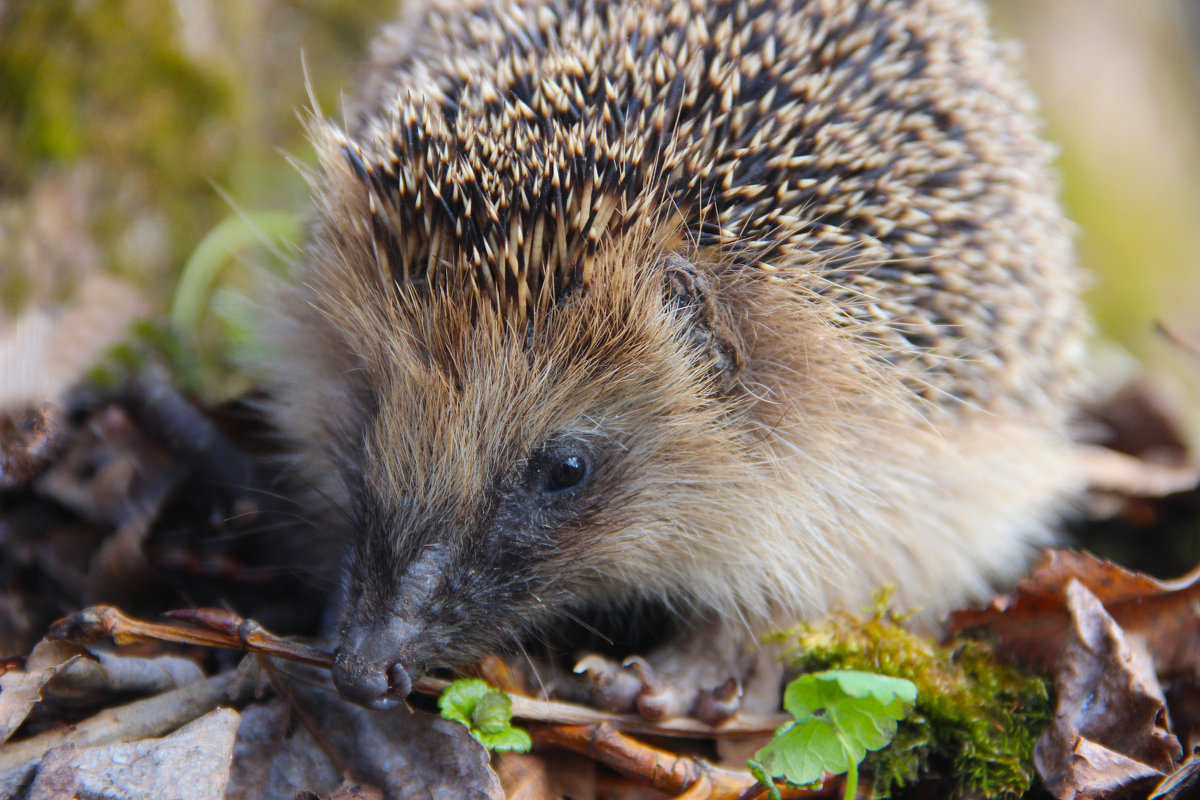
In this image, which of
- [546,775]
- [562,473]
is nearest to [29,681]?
[546,775]

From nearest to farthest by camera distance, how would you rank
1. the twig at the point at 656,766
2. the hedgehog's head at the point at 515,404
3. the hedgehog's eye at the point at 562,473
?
the twig at the point at 656,766 → the hedgehog's head at the point at 515,404 → the hedgehog's eye at the point at 562,473

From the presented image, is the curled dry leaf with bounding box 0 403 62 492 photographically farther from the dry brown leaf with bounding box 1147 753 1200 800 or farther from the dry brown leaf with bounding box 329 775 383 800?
the dry brown leaf with bounding box 1147 753 1200 800

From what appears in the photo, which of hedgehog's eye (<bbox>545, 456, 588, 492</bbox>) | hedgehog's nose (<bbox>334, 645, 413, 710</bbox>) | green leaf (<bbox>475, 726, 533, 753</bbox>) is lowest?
green leaf (<bbox>475, 726, 533, 753</bbox>)

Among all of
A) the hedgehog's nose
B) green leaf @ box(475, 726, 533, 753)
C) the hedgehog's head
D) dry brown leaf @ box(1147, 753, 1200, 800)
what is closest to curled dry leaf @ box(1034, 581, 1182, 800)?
dry brown leaf @ box(1147, 753, 1200, 800)

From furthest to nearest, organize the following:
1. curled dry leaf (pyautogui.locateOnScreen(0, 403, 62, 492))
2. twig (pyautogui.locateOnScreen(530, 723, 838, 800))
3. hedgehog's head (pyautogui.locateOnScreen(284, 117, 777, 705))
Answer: curled dry leaf (pyautogui.locateOnScreen(0, 403, 62, 492)) < hedgehog's head (pyautogui.locateOnScreen(284, 117, 777, 705)) < twig (pyautogui.locateOnScreen(530, 723, 838, 800))

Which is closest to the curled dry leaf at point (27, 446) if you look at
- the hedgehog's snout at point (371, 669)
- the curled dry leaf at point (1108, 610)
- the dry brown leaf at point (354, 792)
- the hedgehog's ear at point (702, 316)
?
the hedgehog's snout at point (371, 669)

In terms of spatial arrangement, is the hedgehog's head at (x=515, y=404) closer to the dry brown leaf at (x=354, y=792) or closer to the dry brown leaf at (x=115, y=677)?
the dry brown leaf at (x=354, y=792)

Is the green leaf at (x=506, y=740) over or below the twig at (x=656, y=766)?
over

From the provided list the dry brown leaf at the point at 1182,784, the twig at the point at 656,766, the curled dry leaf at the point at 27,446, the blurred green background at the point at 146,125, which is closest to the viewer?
the dry brown leaf at the point at 1182,784

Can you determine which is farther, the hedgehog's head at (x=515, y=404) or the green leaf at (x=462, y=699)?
the hedgehog's head at (x=515, y=404)
